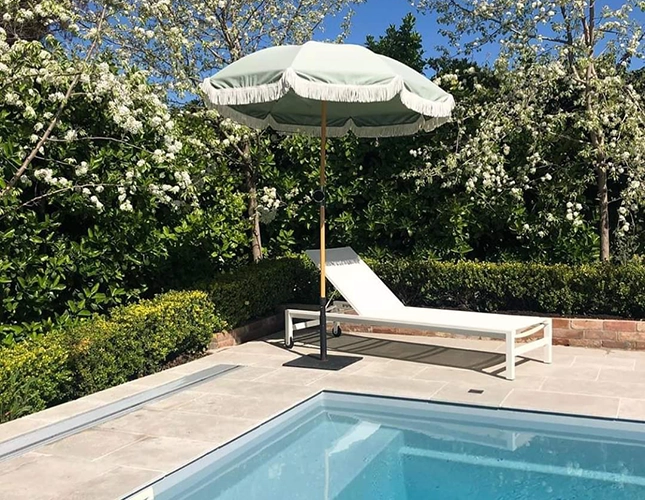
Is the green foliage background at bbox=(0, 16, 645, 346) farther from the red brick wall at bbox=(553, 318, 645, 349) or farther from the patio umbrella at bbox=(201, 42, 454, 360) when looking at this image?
the patio umbrella at bbox=(201, 42, 454, 360)

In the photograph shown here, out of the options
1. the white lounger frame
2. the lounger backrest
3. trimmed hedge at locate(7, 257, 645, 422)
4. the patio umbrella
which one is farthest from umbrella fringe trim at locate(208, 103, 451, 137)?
trimmed hedge at locate(7, 257, 645, 422)

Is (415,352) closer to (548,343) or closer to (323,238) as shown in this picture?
(548,343)

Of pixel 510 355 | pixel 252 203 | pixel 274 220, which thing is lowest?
pixel 510 355

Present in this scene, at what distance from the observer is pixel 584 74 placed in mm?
8547

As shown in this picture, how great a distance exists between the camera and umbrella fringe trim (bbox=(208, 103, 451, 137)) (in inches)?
321

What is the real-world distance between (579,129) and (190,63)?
19.1 ft

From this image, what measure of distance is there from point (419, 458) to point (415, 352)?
320cm

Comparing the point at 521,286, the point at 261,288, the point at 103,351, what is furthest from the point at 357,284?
the point at 103,351

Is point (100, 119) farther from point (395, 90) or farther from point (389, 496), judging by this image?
point (389, 496)

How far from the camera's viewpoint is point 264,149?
10.1 meters

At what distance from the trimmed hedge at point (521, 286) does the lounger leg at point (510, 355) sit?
2.33 meters

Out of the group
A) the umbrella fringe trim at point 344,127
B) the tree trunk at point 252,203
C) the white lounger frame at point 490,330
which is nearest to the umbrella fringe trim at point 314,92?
the umbrella fringe trim at point 344,127

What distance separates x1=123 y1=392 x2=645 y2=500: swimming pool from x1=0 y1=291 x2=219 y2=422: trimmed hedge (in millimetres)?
2034

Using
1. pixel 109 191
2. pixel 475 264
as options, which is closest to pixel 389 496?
pixel 109 191
